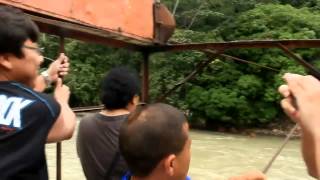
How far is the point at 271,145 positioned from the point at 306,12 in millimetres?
5115

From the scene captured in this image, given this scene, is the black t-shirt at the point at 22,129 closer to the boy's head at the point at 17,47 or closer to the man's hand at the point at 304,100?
the boy's head at the point at 17,47

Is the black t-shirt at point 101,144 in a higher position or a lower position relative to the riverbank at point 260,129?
higher

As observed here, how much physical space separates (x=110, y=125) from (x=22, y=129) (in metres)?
0.80

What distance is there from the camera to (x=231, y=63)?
696 inches

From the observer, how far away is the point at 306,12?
1759 centimetres

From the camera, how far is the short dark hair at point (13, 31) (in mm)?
1438

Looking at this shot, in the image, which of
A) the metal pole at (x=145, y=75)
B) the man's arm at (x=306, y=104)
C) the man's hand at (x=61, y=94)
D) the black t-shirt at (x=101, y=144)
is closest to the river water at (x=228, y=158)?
the metal pole at (x=145, y=75)

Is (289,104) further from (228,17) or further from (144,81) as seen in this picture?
(228,17)

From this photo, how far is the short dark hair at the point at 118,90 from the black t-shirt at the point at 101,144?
6cm

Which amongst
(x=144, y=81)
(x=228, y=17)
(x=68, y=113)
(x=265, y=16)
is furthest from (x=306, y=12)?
(x=68, y=113)

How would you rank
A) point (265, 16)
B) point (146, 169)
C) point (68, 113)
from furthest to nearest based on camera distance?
1. point (265, 16)
2. point (68, 113)
3. point (146, 169)

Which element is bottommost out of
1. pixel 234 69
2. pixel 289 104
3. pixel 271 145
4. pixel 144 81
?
pixel 271 145

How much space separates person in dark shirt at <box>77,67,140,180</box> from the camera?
219 cm

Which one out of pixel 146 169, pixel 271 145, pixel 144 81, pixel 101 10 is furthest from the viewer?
pixel 271 145
